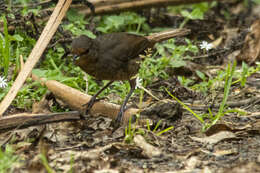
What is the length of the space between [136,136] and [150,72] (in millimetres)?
1912

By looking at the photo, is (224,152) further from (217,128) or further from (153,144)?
(153,144)

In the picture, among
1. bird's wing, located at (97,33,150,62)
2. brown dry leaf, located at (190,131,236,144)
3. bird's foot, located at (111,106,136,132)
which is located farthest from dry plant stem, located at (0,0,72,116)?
brown dry leaf, located at (190,131,236,144)

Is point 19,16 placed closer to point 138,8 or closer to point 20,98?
point 20,98

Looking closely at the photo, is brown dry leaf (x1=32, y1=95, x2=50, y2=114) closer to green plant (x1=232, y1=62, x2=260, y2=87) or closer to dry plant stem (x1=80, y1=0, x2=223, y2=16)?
green plant (x1=232, y1=62, x2=260, y2=87)

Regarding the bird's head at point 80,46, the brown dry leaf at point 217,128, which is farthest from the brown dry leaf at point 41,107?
the brown dry leaf at point 217,128

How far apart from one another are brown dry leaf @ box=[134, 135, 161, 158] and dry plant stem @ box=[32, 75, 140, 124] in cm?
52

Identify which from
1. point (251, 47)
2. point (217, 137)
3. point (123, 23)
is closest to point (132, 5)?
point (123, 23)

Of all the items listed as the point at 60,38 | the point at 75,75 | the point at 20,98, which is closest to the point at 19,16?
the point at 60,38

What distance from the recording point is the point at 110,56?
434cm

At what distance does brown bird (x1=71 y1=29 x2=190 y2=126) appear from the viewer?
4082mm

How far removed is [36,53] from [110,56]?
0.92m

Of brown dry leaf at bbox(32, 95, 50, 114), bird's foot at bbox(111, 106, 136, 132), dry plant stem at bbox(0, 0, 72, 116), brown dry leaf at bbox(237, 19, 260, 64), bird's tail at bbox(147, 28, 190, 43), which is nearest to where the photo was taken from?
dry plant stem at bbox(0, 0, 72, 116)

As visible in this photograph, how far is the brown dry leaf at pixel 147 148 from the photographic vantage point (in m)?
3.28

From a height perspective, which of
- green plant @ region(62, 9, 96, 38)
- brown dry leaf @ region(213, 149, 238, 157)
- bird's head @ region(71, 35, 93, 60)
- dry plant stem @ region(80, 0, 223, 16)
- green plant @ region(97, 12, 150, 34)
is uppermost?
dry plant stem @ region(80, 0, 223, 16)
